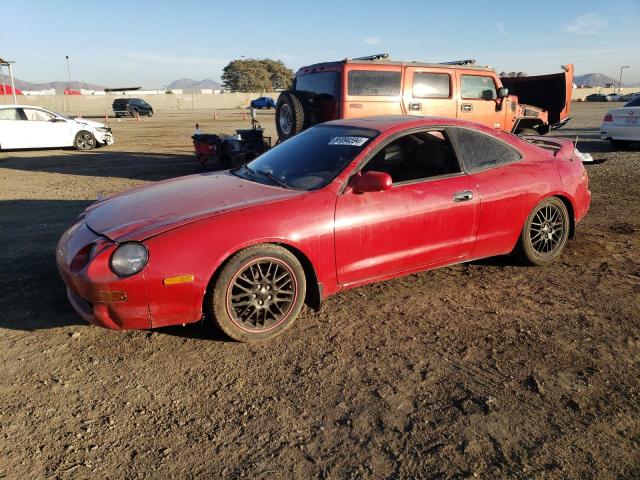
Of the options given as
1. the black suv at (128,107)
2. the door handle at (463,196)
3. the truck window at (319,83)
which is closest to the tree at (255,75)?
the black suv at (128,107)

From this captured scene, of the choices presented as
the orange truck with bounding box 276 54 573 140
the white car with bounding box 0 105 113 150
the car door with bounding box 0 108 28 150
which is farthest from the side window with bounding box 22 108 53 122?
the orange truck with bounding box 276 54 573 140

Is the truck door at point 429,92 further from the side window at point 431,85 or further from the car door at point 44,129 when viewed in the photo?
the car door at point 44,129

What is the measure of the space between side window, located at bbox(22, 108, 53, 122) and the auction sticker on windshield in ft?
46.3

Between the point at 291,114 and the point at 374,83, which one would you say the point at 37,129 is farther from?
the point at 374,83

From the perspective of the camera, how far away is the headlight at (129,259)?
10.1 feet

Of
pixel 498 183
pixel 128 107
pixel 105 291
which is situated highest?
pixel 128 107

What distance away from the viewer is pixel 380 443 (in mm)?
2420

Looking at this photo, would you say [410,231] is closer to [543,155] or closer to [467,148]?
[467,148]

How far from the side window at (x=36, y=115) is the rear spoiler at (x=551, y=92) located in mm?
13572

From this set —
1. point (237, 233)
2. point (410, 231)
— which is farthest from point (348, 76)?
point (237, 233)

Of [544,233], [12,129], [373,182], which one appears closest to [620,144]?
[544,233]

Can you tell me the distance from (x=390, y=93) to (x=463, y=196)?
193 inches

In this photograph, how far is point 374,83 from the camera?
328 inches

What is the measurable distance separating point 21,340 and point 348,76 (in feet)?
20.7
